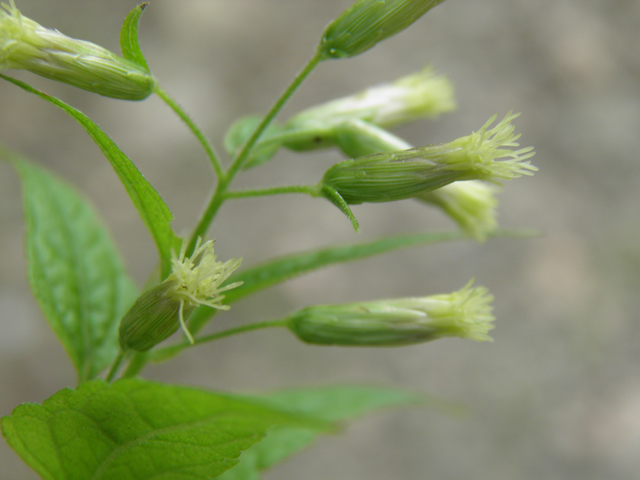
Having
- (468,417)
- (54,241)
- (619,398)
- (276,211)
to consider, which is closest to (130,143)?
(276,211)

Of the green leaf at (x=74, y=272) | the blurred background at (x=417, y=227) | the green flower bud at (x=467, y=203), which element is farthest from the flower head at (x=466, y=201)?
the blurred background at (x=417, y=227)

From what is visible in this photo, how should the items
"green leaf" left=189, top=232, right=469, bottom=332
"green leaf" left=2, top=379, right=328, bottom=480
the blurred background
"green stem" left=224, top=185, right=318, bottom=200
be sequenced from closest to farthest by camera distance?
"green leaf" left=2, top=379, right=328, bottom=480, "green stem" left=224, top=185, right=318, bottom=200, "green leaf" left=189, top=232, right=469, bottom=332, the blurred background

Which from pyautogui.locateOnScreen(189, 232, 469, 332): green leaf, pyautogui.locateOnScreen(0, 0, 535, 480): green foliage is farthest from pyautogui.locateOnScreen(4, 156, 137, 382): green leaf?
pyautogui.locateOnScreen(189, 232, 469, 332): green leaf

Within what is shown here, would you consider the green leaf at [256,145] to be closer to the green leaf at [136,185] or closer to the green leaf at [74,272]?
the green leaf at [136,185]

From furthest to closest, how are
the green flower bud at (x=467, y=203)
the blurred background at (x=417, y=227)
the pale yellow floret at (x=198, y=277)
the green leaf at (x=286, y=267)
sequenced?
the blurred background at (x=417, y=227) → the green flower bud at (x=467, y=203) → the green leaf at (x=286, y=267) → the pale yellow floret at (x=198, y=277)

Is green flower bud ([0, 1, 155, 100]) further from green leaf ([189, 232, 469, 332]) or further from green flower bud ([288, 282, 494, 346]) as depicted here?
green flower bud ([288, 282, 494, 346])

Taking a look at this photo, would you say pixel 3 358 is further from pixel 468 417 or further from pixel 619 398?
pixel 619 398
